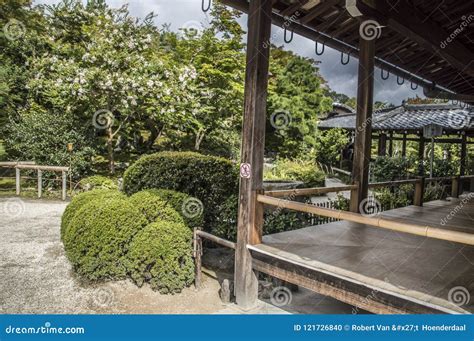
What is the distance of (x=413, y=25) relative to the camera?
3604mm

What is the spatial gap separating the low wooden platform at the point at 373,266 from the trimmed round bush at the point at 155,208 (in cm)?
154

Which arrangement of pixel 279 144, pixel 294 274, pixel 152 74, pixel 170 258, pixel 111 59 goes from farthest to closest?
pixel 279 144
pixel 152 74
pixel 111 59
pixel 170 258
pixel 294 274

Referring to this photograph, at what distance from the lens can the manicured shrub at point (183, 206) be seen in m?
4.86

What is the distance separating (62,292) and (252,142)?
3.02 metres

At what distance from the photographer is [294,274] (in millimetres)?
3199

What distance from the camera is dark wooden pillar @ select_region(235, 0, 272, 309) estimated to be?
10.9 feet

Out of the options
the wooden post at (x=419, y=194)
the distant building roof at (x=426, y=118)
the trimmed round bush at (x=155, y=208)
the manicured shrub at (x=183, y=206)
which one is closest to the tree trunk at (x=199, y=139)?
the distant building roof at (x=426, y=118)

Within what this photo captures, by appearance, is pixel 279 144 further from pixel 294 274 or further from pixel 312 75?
pixel 294 274

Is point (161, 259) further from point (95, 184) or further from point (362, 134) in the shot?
point (95, 184)

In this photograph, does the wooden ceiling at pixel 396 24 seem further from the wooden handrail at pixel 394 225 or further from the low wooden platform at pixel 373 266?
the low wooden platform at pixel 373 266

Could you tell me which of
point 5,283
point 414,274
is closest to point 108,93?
point 5,283

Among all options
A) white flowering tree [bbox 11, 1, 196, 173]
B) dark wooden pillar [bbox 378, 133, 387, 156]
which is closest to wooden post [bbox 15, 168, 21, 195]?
white flowering tree [bbox 11, 1, 196, 173]

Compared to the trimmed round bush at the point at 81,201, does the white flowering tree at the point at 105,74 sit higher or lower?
higher

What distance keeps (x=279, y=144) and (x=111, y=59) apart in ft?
25.3
